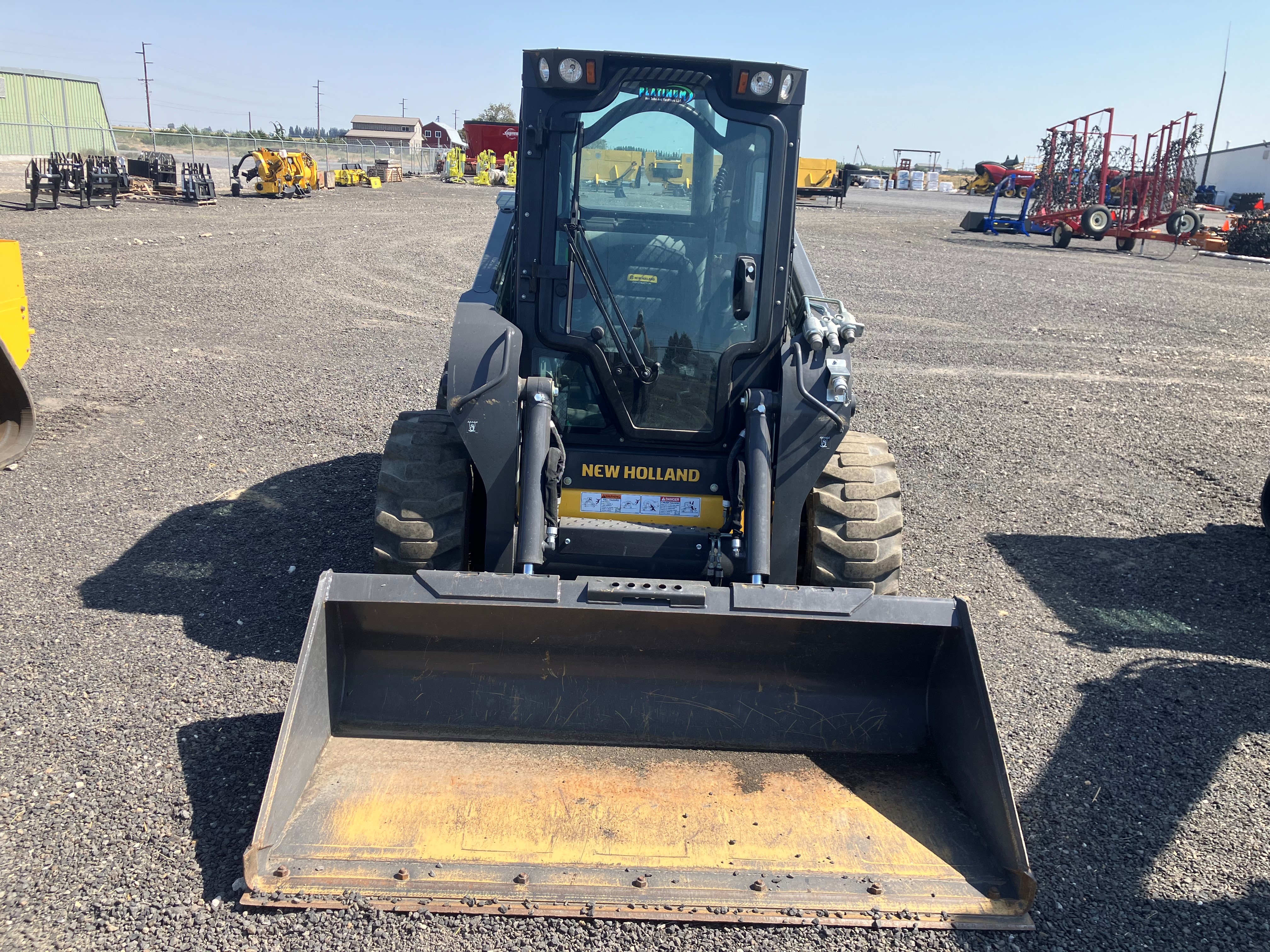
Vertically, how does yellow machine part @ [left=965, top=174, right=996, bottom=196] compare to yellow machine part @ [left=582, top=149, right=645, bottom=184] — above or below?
above

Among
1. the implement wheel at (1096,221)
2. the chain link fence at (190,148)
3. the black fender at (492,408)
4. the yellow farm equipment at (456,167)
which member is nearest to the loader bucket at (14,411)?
the black fender at (492,408)

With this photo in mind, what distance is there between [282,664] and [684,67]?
3226 millimetres

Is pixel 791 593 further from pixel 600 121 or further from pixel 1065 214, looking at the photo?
pixel 1065 214

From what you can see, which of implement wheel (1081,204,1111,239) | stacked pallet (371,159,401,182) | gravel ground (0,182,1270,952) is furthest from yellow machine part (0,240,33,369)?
stacked pallet (371,159,401,182)

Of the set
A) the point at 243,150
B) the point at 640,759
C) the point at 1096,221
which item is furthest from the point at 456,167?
the point at 640,759

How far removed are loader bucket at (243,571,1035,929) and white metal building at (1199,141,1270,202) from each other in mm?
56736

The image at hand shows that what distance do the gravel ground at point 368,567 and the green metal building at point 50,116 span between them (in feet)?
80.1

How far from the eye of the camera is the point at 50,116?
3538cm

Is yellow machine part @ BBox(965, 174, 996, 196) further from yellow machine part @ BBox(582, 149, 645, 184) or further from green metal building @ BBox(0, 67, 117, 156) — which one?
yellow machine part @ BBox(582, 149, 645, 184)

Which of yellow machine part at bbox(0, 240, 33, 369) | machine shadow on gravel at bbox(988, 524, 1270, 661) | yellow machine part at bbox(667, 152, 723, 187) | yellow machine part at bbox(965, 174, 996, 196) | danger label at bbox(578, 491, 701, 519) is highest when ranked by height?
yellow machine part at bbox(965, 174, 996, 196)

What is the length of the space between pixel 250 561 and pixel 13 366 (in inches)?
117

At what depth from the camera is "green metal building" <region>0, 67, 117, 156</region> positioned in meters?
33.2

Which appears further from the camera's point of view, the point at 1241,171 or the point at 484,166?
the point at 1241,171

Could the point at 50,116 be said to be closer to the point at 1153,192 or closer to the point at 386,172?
the point at 386,172
